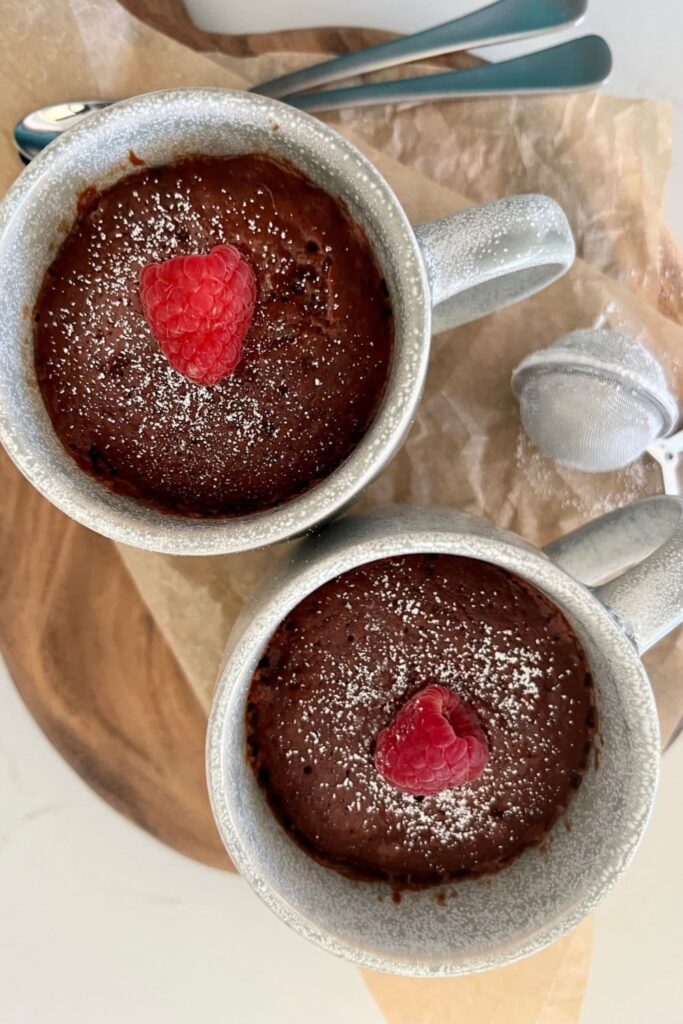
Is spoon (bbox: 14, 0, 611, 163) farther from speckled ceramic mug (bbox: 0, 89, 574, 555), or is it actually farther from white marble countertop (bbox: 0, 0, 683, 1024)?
speckled ceramic mug (bbox: 0, 89, 574, 555)

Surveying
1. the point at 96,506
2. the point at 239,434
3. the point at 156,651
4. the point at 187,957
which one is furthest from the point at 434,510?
the point at 187,957

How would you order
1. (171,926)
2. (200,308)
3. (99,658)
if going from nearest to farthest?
(200,308) → (99,658) → (171,926)

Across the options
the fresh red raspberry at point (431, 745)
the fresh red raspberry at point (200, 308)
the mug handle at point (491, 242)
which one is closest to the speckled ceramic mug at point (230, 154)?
the mug handle at point (491, 242)

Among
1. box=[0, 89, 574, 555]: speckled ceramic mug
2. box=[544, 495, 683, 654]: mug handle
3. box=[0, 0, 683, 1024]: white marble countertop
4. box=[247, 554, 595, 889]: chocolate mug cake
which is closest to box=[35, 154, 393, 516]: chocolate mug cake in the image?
box=[0, 89, 574, 555]: speckled ceramic mug

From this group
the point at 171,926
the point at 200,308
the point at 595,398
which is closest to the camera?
the point at 200,308

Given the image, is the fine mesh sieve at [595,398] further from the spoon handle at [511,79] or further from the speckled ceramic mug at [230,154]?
the spoon handle at [511,79]

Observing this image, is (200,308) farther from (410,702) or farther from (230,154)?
(410,702)

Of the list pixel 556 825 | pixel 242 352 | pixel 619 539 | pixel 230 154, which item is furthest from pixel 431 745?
pixel 230 154
